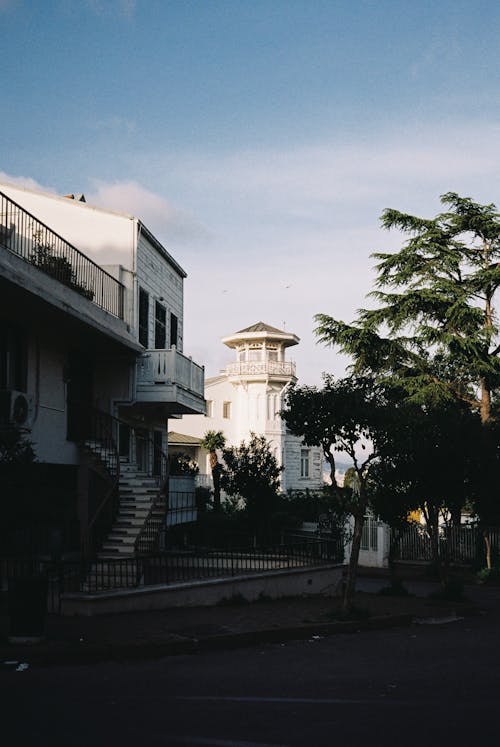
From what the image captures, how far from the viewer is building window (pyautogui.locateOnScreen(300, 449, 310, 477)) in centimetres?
7000

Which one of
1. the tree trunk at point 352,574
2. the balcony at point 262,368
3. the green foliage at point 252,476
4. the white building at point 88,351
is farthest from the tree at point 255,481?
the balcony at point 262,368

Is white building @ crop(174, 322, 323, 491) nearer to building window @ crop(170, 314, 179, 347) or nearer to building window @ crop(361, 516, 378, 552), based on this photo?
building window @ crop(361, 516, 378, 552)

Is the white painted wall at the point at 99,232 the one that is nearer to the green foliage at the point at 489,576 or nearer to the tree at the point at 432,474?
the tree at the point at 432,474

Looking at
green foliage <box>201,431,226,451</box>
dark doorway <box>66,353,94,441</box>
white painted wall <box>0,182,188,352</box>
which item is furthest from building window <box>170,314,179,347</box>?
green foliage <box>201,431,226,451</box>

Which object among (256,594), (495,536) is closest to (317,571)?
(256,594)

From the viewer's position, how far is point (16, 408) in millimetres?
17391

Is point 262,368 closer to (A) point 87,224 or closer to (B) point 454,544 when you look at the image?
(B) point 454,544

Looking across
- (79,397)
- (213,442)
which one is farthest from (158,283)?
(213,442)

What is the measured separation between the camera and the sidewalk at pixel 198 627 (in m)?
11.9

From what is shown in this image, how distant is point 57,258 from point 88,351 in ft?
11.1

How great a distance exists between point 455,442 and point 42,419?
11028 mm

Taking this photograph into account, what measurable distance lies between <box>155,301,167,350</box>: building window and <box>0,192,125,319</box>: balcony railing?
11.6 feet

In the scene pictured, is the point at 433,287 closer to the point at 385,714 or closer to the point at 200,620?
the point at 200,620

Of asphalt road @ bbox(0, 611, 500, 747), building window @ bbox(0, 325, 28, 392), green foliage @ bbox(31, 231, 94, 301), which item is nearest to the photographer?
asphalt road @ bbox(0, 611, 500, 747)
